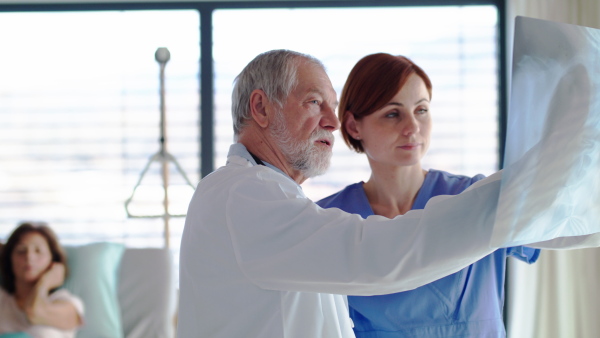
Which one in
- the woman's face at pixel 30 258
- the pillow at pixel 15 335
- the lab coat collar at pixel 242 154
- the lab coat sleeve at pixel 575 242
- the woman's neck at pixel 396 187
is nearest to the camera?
the lab coat sleeve at pixel 575 242

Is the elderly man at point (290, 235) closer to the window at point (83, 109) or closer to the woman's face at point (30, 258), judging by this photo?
the woman's face at point (30, 258)

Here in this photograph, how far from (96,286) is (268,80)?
91.1 inches

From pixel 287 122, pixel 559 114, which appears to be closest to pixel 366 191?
pixel 287 122

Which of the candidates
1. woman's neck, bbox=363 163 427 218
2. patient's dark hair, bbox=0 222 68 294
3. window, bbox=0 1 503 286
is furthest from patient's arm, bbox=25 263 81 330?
woman's neck, bbox=363 163 427 218

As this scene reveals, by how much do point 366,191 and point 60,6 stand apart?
315cm

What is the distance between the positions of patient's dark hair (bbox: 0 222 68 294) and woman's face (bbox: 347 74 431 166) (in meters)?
2.10

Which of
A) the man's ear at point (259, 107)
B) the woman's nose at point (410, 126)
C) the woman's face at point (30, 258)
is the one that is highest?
the man's ear at point (259, 107)

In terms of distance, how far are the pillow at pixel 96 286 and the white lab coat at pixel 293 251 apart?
2174 mm

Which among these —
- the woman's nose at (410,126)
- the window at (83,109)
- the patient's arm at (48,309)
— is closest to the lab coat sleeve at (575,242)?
the woman's nose at (410,126)

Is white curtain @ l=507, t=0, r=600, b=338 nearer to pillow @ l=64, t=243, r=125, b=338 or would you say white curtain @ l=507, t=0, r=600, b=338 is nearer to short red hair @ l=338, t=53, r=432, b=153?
short red hair @ l=338, t=53, r=432, b=153

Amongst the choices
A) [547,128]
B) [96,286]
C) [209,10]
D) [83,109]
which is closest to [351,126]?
[547,128]

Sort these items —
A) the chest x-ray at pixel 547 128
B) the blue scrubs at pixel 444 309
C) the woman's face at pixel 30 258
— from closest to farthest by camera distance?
the chest x-ray at pixel 547 128 → the blue scrubs at pixel 444 309 → the woman's face at pixel 30 258

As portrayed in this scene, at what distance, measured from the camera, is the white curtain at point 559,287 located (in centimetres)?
350

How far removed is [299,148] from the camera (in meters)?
1.30
